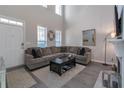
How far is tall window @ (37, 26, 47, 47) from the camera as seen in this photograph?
5031 millimetres

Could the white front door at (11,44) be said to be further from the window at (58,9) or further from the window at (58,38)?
the window at (58,9)

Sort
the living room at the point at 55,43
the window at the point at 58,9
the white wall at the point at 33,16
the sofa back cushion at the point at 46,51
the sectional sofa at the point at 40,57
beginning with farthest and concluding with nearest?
the window at the point at 58,9, the sofa back cushion at the point at 46,51, the white wall at the point at 33,16, the sectional sofa at the point at 40,57, the living room at the point at 55,43

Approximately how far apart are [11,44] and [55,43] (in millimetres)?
2991

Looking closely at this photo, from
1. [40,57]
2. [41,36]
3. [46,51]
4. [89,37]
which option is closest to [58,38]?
[41,36]

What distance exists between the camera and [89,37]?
5.27 meters

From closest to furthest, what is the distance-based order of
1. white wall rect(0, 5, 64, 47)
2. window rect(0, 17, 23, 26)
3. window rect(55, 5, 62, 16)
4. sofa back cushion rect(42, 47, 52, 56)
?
window rect(0, 17, 23, 26)
white wall rect(0, 5, 64, 47)
sofa back cushion rect(42, 47, 52, 56)
window rect(55, 5, 62, 16)

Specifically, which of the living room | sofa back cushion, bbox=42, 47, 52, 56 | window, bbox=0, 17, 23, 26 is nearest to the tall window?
the living room

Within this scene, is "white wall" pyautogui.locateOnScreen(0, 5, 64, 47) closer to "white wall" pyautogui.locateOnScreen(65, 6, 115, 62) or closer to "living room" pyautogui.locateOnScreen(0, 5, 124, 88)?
"living room" pyautogui.locateOnScreen(0, 5, 124, 88)

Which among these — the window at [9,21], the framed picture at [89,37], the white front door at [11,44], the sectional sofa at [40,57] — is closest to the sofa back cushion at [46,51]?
the sectional sofa at [40,57]

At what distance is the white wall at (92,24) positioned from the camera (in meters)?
4.49

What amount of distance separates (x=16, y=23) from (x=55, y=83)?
10.4ft

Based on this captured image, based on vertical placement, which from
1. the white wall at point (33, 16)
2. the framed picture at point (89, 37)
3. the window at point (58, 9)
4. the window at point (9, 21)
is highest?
the window at point (58, 9)
